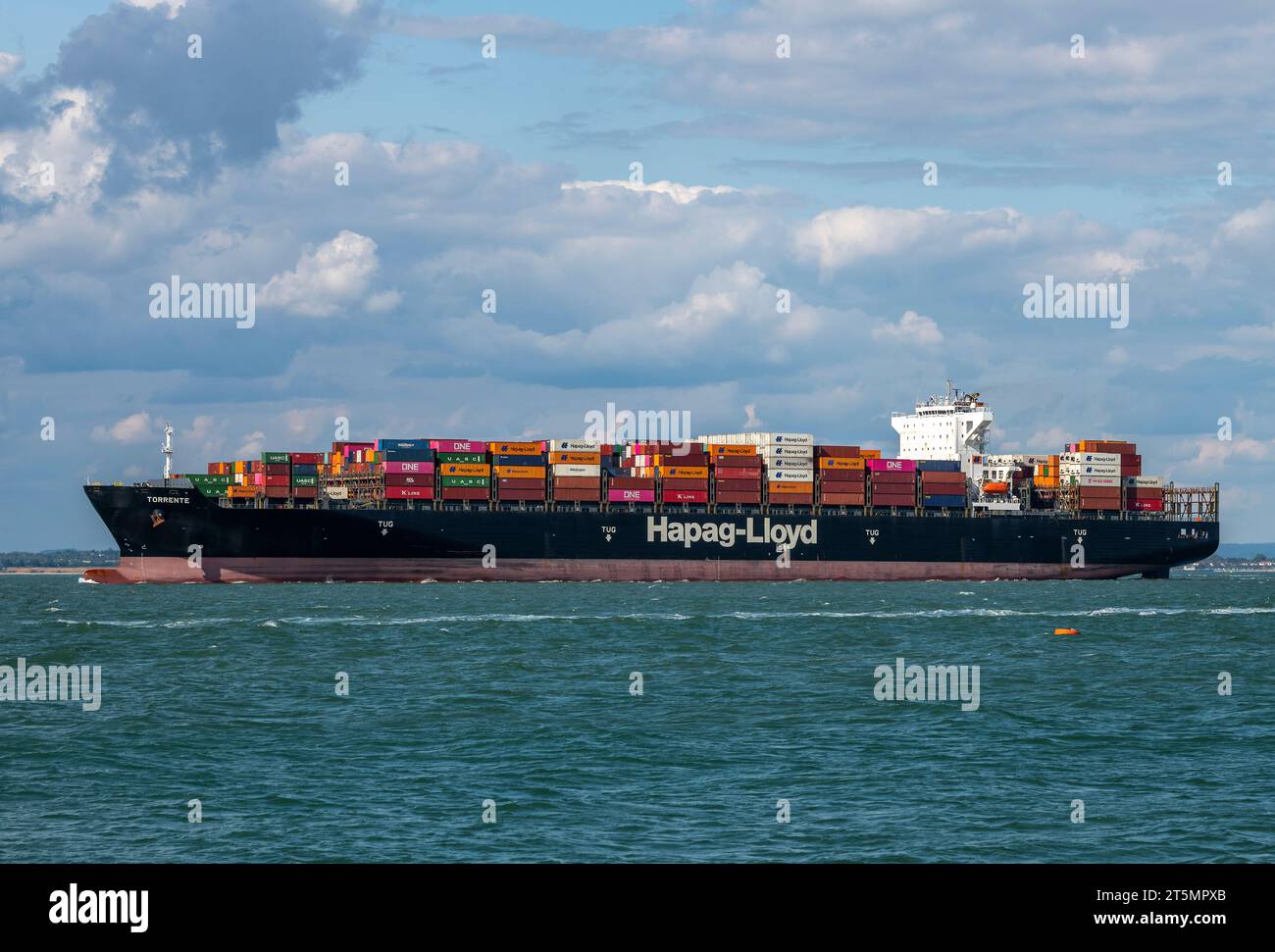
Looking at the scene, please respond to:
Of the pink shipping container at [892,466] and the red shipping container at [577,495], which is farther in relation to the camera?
the pink shipping container at [892,466]

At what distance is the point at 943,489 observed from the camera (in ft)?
402

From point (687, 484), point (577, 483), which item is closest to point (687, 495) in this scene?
point (687, 484)

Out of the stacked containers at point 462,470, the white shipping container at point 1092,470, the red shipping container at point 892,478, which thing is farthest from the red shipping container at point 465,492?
the white shipping container at point 1092,470

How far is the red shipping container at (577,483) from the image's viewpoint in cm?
11294

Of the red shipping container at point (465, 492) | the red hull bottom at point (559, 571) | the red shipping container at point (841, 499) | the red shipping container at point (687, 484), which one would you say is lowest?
the red hull bottom at point (559, 571)

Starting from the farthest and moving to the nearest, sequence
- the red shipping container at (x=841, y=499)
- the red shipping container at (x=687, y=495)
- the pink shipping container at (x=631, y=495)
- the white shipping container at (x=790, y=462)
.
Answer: the red shipping container at (x=841, y=499) < the white shipping container at (x=790, y=462) < the red shipping container at (x=687, y=495) < the pink shipping container at (x=631, y=495)

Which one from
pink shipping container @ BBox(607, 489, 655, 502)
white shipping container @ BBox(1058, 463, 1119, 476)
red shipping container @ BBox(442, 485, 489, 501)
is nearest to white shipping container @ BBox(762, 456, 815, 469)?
pink shipping container @ BBox(607, 489, 655, 502)

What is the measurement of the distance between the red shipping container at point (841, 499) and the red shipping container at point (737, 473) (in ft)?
20.8

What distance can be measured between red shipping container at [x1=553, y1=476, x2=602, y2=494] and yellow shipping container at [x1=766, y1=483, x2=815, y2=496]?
15.2 m

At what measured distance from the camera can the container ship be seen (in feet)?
343

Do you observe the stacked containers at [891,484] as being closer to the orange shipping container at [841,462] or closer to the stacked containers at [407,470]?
the orange shipping container at [841,462]

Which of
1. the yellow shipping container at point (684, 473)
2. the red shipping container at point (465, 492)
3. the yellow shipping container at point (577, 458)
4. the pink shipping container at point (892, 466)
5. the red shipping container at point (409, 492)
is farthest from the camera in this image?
the pink shipping container at point (892, 466)
